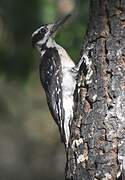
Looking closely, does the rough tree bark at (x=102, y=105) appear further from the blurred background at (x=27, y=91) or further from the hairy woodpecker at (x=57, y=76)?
the blurred background at (x=27, y=91)

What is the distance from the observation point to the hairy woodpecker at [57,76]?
621cm

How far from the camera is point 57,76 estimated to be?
676cm

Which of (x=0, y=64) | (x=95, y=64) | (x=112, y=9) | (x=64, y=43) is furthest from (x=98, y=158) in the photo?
(x=0, y=64)

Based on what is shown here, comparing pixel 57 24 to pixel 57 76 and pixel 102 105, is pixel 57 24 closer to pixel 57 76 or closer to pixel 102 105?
pixel 57 76

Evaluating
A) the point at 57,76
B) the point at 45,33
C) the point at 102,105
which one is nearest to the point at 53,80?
the point at 57,76

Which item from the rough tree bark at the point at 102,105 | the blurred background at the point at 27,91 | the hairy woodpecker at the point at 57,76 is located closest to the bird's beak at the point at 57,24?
the hairy woodpecker at the point at 57,76

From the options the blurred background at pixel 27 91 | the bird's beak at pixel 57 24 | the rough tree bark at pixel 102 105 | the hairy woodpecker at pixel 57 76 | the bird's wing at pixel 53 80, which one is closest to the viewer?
the rough tree bark at pixel 102 105

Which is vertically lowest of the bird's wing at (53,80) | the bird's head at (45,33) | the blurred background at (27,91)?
the blurred background at (27,91)

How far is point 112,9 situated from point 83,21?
3.22 meters

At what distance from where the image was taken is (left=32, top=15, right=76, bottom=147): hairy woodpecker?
6.21 m

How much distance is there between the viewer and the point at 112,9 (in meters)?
5.09

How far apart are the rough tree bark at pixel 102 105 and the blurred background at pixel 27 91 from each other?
112 inches

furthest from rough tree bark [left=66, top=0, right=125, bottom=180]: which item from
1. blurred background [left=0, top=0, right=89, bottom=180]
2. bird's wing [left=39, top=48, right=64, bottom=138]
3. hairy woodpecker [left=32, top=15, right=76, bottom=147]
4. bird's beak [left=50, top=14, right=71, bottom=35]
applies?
blurred background [left=0, top=0, right=89, bottom=180]

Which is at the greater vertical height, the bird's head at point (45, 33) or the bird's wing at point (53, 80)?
the bird's head at point (45, 33)
